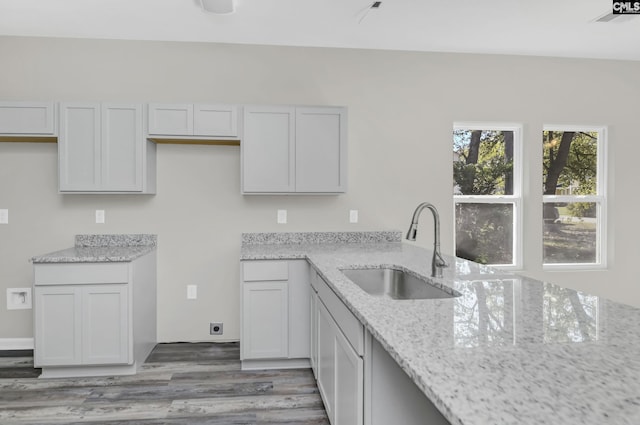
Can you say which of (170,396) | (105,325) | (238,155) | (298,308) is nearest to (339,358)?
(298,308)

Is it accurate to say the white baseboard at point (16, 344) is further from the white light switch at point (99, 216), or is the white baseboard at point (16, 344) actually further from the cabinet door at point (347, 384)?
the cabinet door at point (347, 384)

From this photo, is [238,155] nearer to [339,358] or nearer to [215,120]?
[215,120]

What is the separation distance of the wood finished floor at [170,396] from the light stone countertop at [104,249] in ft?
2.79

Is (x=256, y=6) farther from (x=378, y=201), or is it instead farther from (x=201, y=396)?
(x=201, y=396)

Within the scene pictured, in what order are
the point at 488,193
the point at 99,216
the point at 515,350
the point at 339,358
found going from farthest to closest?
the point at 488,193 → the point at 99,216 → the point at 339,358 → the point at 515,350

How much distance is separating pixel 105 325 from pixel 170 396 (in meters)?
0.72

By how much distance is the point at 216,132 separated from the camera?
11.0 ft

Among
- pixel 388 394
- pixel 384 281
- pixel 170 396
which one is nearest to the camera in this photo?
pixel 388 394

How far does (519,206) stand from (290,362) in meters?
2.66

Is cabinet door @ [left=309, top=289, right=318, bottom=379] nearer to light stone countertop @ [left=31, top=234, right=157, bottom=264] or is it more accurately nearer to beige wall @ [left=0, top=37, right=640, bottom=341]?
beige wall @ [left=0, top=37, right=640, bottom=341]

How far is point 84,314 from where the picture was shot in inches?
115

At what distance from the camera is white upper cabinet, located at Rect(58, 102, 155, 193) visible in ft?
10.6

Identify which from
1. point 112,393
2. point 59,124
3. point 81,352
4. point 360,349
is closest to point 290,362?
point 112,393

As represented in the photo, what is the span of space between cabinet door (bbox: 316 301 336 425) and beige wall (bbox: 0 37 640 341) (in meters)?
1.39
